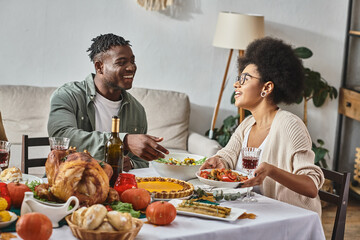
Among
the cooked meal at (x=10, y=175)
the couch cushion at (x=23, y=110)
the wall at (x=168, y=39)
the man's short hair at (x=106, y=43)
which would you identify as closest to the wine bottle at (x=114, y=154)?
the cooked meal at (x=10, y=175)

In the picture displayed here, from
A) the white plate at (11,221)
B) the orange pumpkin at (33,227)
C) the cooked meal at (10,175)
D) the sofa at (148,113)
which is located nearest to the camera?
the orange pumpkin at (33,227)

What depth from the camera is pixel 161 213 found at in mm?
1630

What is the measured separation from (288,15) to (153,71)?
1.39 m

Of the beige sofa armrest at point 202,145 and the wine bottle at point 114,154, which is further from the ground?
the wine bottle at point 114,154

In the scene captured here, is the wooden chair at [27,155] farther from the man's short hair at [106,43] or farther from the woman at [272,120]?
the woman at [272,120]

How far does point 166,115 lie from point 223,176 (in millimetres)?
2489

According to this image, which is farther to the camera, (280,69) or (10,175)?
(280,69)

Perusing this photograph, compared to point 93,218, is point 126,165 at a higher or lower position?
lower

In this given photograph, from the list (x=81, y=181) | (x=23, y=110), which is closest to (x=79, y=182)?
(x=81, y=181)

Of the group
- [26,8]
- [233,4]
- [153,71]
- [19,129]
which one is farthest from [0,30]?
[233,4]

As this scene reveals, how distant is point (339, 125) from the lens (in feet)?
17.2

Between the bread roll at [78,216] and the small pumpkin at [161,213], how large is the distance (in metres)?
0.24

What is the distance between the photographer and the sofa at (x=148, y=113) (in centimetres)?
420

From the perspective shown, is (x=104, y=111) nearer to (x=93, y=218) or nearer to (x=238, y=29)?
(x=93, y=218)
